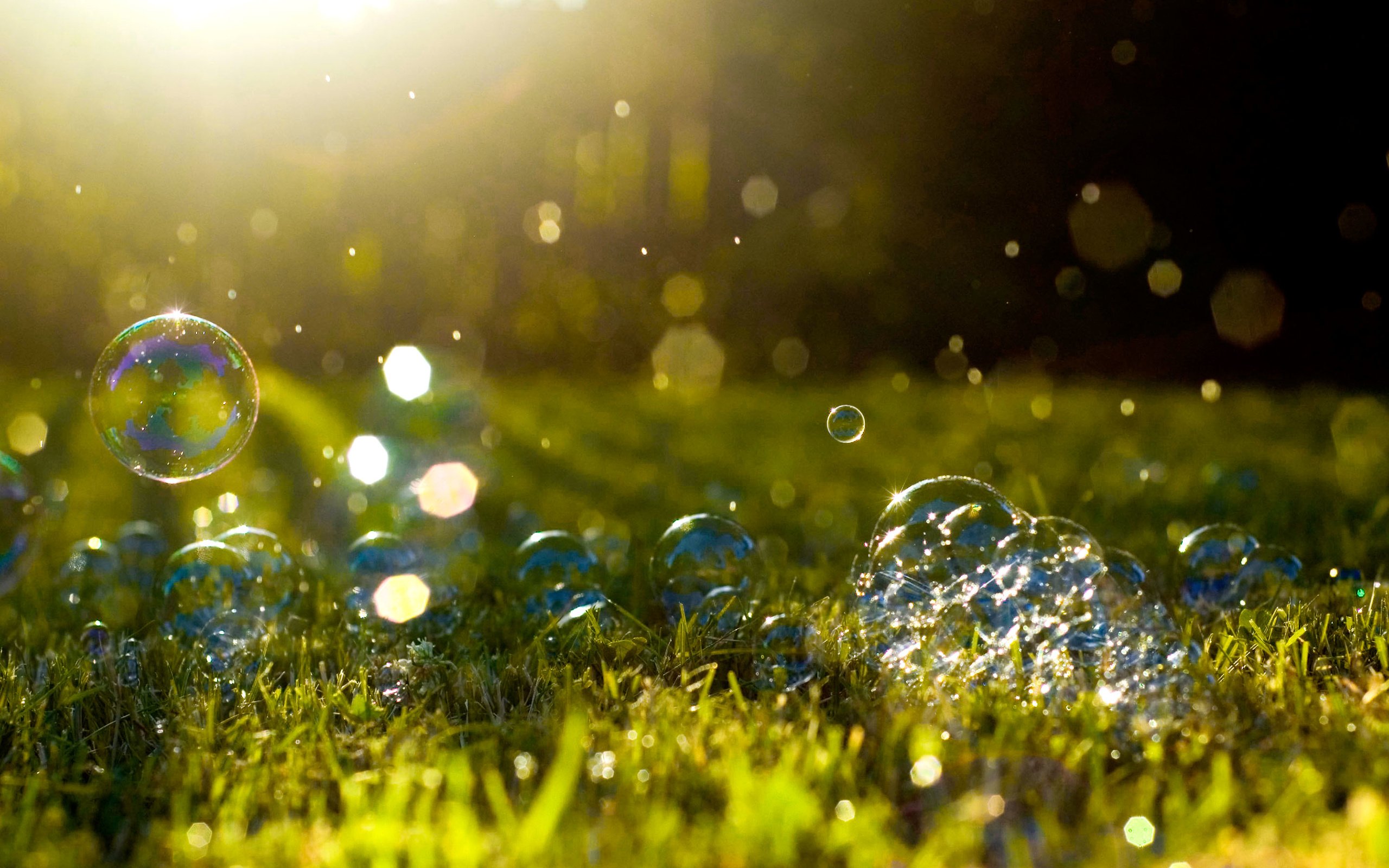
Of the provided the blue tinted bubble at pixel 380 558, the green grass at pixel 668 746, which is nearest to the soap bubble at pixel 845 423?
the green grass at pixel 668 746

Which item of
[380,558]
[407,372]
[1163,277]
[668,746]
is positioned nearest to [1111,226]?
[1163,277]

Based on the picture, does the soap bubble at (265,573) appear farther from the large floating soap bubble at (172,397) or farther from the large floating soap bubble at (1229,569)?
the large floating soap bubble at (1229,569)

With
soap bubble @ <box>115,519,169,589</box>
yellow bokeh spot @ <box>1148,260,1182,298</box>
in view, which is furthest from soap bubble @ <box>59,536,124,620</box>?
yellow bokeh spot @ <box>1148,260,1182,298</box>

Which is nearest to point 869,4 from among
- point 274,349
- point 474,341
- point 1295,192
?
point 1295,192

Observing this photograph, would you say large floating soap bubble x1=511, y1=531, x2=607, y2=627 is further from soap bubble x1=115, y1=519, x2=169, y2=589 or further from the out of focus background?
the out of focus background

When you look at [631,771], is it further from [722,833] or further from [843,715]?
[843,715]

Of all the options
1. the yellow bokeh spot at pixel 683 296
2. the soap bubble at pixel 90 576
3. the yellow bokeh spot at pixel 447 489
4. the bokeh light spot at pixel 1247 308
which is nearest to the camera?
the soap bubble at pixel 90 576

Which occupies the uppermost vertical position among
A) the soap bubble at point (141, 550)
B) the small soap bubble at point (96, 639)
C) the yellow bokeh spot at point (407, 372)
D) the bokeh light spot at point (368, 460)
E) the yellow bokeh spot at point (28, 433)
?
the yellow bokeh spot at point (407, 372)
